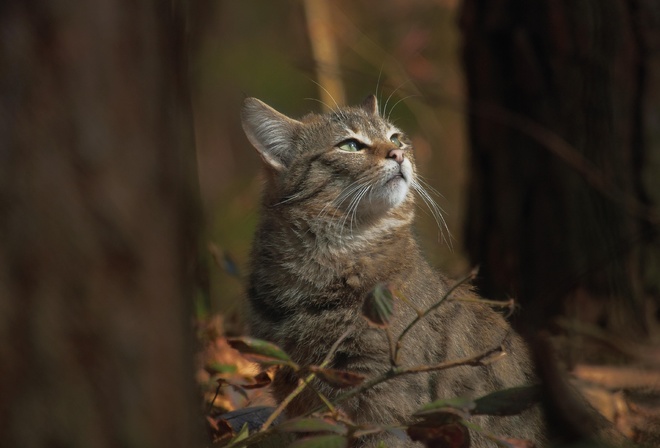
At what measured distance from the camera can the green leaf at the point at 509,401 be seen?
2535 mm

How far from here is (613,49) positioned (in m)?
5.33

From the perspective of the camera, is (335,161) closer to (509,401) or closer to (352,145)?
(352,145)

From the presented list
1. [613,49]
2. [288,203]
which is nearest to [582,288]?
[613,49]

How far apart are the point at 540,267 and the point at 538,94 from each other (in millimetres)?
1130

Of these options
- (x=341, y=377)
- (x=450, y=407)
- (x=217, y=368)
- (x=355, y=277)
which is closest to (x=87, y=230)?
(x=341, y=377)

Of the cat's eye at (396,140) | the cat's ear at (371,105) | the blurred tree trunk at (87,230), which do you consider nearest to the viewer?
the blurred tree trunk at (87,230)

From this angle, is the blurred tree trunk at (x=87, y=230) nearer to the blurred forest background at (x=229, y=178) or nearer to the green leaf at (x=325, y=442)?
the blurred forest background at (x=229, y=178)

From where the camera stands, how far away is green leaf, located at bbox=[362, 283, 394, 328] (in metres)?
2.64

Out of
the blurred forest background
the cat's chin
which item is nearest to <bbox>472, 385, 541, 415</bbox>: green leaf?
the blurred forest background

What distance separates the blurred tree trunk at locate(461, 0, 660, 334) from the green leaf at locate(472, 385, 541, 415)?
255cm

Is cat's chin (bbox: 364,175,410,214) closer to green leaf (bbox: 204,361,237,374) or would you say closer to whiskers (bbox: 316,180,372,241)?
whiskers (bbox: 316,180,372,241)

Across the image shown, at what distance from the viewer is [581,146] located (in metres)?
5.42

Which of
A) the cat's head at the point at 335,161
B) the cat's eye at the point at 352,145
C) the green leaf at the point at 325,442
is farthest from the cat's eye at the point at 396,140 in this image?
the green leaf at the point at 325,442

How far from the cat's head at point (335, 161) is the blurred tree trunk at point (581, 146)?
1.33 m
